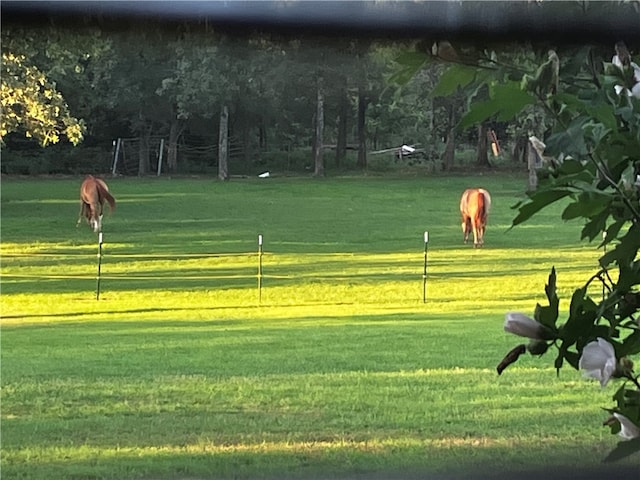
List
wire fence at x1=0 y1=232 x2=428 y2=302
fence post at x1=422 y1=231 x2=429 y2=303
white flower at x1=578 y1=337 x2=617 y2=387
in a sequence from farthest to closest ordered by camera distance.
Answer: fence post at x1=422 y1=231 x2=429 y2=303, wire fence at x1=0 y1=232 x2=428 y2=302, white flower at x1=578 y1=337 x2=617 y2=387

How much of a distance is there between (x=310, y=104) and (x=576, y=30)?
34 centimetres

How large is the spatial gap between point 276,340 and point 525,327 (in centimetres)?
93

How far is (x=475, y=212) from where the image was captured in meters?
1.15

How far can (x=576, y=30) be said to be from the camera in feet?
1.88

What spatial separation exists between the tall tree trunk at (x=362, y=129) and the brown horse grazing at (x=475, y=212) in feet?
0.48

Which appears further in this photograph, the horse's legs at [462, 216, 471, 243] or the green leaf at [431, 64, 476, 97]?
the horse's legs at [462, 216, 471, 243]

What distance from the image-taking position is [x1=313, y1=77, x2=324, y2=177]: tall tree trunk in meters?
0.83

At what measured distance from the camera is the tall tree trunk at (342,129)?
2.73ft

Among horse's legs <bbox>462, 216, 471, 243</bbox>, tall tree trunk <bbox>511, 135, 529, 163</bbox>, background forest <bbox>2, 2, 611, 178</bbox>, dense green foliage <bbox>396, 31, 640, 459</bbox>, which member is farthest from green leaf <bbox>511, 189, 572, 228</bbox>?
horse's legs <bbox>462, 216, 471, 243</bbox>

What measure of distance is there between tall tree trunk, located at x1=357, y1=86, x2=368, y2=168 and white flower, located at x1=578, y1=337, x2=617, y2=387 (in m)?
0.52

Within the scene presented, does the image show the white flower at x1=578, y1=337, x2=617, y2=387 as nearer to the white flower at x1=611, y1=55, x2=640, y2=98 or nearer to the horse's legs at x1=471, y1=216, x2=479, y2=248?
the white flower at x1=611, y1=55, x2=640, y2=98

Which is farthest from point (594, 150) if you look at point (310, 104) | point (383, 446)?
point (383, 446)

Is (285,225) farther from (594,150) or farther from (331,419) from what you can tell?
(594,150)

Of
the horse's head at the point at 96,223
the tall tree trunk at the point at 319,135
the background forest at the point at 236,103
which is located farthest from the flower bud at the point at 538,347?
the horse's head at the point at 96,223
